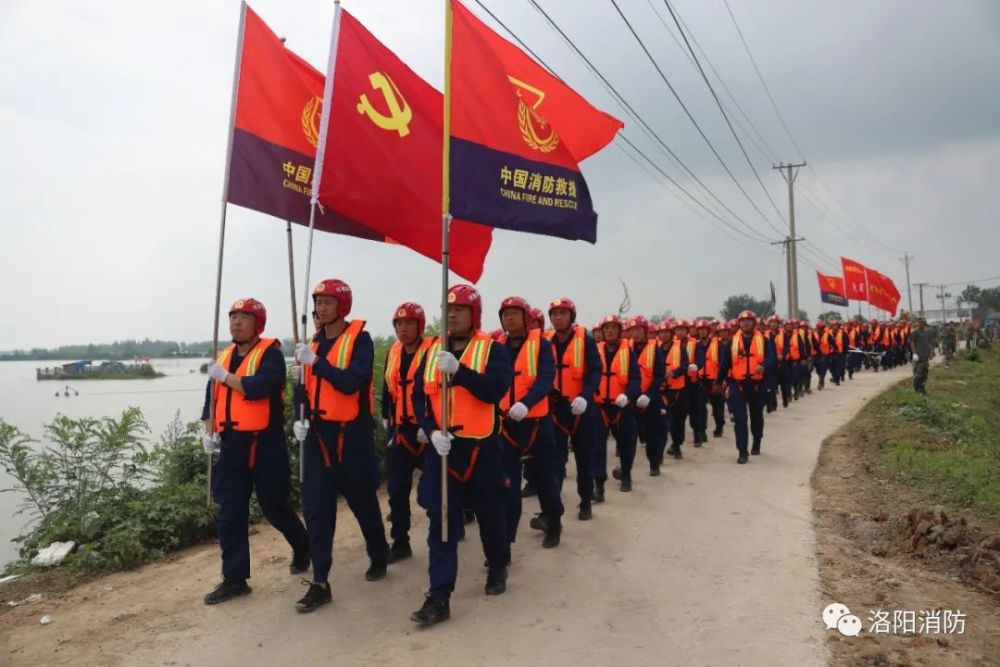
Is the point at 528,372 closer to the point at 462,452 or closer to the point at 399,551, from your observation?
the point at 462,452

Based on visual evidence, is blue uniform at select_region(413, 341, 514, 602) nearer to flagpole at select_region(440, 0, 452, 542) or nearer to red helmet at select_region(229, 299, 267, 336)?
flagpole at select_region(440, 0, 452, 542)

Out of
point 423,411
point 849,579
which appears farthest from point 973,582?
point 423,411

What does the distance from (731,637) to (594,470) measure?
3698mm

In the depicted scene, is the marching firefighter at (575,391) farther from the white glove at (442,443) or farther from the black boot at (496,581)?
the white glove at (442,443)

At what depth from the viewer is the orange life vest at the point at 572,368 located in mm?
7113

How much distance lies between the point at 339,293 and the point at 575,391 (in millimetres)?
2864

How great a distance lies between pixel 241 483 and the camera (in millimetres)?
5223

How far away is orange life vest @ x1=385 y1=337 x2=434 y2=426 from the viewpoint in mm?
5798

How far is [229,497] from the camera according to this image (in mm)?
5176

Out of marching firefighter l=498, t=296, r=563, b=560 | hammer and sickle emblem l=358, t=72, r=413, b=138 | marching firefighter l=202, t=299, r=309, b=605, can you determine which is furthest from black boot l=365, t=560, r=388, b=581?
hammer and sickle emblem l=358, t=72, r=413, b=138

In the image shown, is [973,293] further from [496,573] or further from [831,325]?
[496,573]

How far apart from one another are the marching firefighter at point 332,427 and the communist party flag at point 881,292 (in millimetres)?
33104

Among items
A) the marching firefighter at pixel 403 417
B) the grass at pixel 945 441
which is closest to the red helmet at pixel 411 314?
the marching firefighter at pixel 403 417

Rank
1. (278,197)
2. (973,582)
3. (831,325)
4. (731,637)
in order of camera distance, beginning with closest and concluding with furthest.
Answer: (731,637) < (973,582) < (278,197) < (831,325)
